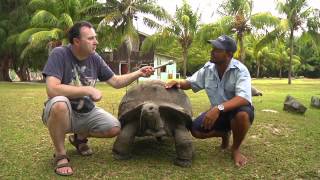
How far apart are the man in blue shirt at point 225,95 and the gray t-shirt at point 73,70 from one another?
3.11ft

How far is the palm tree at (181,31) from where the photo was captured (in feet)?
103

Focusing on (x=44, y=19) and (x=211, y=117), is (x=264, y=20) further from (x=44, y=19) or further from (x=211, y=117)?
(x=211, y=117)

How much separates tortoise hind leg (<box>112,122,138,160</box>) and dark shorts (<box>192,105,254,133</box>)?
2.17ft

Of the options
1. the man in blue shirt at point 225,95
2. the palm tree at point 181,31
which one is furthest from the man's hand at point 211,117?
the palm tree at point 181,31

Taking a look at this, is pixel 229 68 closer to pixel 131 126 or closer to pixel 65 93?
pixel 131 126

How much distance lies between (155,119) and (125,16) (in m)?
24.8

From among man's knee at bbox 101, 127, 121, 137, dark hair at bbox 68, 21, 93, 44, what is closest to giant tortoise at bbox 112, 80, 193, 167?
man's knee at bbox 101, 127, 121, 137

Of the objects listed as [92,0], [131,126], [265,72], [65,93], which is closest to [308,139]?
[131,126]

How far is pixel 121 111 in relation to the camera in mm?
4934

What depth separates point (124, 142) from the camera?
468 centimetres

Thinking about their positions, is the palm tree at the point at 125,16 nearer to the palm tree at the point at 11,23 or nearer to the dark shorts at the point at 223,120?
the palm tree at the point at 11,23

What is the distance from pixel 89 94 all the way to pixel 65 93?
0.73 ft

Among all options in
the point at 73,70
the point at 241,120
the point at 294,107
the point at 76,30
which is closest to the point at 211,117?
the point at 241,120

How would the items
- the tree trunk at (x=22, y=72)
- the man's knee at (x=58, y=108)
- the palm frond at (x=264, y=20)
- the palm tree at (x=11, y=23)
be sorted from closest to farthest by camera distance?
1. the man's knee at (x=58, y=108)
2. the palm frond at (x=264, y=20)
3. the palm tree at (x=11, y=23)
4. the tree trunk at (x=22, y=72)
